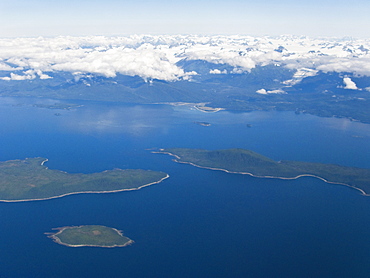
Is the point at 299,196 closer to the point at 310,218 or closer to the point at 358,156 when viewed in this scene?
the point at 310,218

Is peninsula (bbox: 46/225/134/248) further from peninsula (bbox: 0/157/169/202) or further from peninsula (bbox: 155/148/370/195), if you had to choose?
peninsula (bbox: 155/148/370/195)

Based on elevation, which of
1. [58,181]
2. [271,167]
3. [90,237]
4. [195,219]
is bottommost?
[90,237]

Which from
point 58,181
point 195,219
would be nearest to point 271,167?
point 195,219

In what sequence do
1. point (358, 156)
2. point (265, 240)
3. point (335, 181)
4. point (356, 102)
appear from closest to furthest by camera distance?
1. point (265, 240)
2. point (335, 181)
3. point (358, 156)
4. point (356, 102)

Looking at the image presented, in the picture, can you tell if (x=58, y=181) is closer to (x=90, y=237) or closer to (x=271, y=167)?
(x=90, y=237)

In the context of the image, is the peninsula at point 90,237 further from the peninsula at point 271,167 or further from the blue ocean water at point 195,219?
the peninsula at point 271,167

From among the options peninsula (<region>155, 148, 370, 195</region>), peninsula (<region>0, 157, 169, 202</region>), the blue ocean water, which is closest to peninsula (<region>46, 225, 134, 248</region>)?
the blue ocean water

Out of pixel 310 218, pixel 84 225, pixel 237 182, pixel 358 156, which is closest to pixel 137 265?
pixel 84 225
